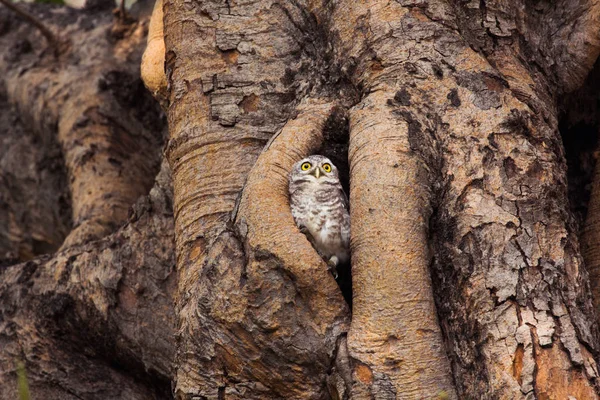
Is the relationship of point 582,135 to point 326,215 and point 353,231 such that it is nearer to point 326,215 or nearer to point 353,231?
point 326,215

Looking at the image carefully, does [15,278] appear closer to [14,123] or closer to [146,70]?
[146,70]

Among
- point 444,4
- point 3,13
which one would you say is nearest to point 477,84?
point 444,4

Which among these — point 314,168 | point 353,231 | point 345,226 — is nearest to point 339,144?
point 314,168

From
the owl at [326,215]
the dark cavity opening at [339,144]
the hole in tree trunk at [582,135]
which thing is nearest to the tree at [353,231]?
the dark cavity opening at [339,144]

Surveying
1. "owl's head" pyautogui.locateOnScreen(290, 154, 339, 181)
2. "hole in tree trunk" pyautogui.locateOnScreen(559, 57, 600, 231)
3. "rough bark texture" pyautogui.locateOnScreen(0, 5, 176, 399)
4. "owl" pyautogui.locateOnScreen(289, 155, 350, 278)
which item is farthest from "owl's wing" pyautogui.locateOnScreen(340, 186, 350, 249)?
"hole in tree trunk" pyautogui.locateOnScreen(559, 57, 600, 231)

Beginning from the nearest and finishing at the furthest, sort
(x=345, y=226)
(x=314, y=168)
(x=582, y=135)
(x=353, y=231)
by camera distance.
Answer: (x=353, y=231) → (x=314, y=168) → (x=345, y=226) → (x=582, y=135)

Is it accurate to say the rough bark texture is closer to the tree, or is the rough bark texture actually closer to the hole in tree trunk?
the tree
